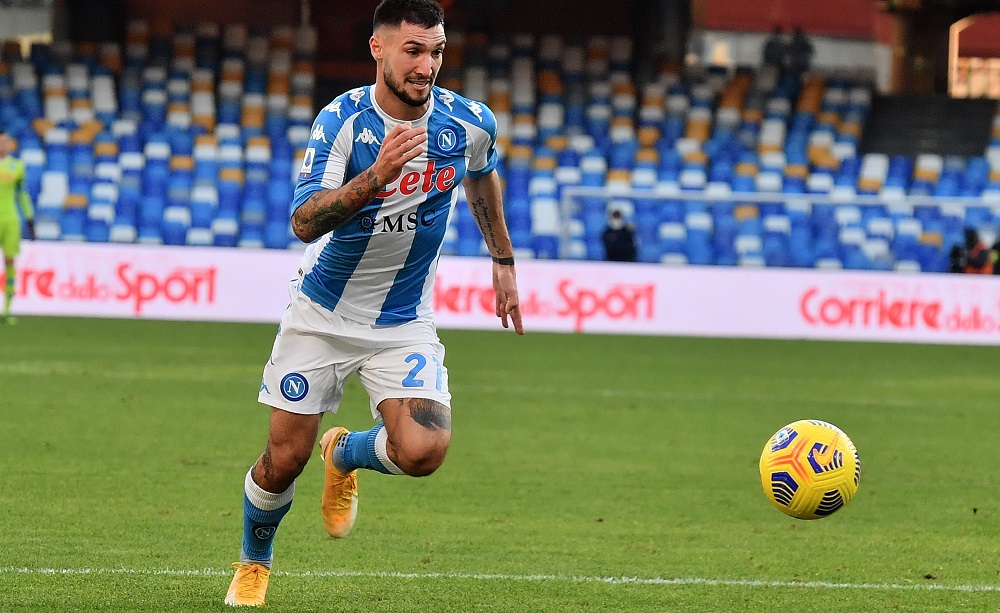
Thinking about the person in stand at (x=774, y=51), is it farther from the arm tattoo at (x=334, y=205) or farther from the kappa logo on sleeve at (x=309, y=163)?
the arm tattoo at (x=334, y=205)

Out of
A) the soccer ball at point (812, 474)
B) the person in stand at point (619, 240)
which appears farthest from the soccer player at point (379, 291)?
the person in stand at point (619, 240)

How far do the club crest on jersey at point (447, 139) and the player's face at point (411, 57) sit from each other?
0.19 meters

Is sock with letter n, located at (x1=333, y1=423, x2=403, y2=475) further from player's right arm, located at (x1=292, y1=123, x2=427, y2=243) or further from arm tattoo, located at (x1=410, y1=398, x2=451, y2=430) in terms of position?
player's right arm, located at (x1=292, y1=123, x2=427, y2=243)

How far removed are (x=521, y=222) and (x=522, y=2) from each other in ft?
21.8

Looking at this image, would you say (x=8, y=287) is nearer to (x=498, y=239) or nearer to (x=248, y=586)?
(x=498, y=239)

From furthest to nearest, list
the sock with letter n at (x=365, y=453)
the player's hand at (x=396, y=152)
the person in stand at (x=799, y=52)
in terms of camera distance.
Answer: the person in stand at (x=799, y=52), the sock with letter n at (x=365, y=453), the player's hand at (x=396, y=152)

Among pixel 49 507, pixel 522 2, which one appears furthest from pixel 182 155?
pixel 49 507

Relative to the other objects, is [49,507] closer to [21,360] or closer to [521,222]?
[21,360]

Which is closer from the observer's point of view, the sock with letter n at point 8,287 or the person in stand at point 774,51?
the sock with letter n at point 8,287

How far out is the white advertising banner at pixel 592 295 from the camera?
1716 centimetres

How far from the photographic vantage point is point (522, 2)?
26.9 metres

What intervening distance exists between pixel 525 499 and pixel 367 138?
3.08 m

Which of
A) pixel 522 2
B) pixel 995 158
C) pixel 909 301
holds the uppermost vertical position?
pixel 522 2

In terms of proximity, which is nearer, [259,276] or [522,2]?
[259,276]
